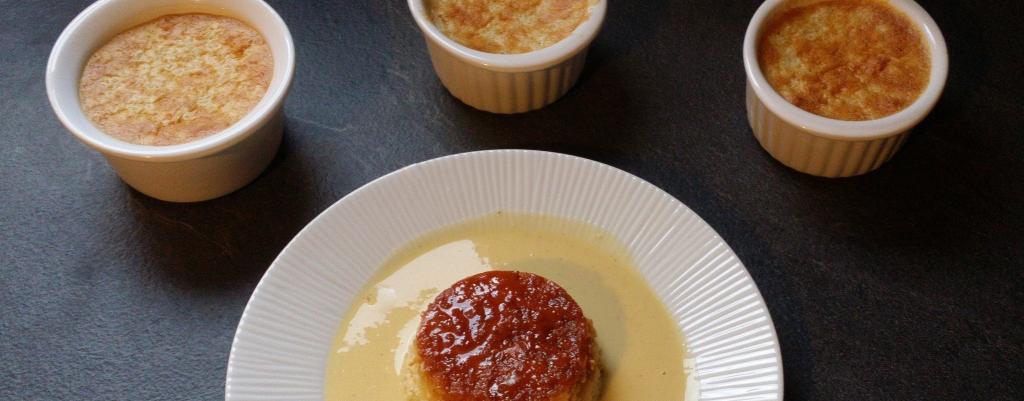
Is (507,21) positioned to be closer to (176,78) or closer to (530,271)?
(530,271)

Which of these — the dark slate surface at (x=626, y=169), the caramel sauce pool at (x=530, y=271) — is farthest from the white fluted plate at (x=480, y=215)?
the dark slate surface at (x=626, y=169)

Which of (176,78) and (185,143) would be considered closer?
(185,143)

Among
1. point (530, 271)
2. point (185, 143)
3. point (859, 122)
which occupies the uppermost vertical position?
point (859, 122)

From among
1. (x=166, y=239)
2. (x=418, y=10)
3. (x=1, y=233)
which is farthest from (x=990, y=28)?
(x=1, y=233)

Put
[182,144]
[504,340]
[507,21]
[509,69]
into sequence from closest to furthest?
[504,340]
[182,144]
[509,69]
[507,21]

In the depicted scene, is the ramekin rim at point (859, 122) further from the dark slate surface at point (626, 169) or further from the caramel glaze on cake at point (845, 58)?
the dark slate surface at point (626, 169)

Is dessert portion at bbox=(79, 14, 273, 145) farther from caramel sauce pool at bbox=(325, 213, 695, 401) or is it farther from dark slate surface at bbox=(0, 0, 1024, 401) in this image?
caramel sauce pool at bbox=(325, 213, 695, 401)

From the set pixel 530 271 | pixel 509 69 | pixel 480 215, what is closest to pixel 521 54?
pixel 509 69

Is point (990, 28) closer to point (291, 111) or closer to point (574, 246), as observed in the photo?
point (574, 246)
